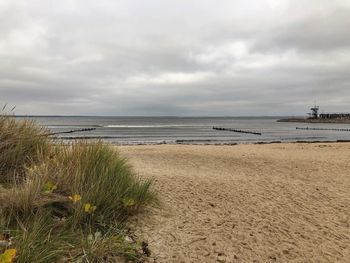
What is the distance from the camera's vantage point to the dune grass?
375 centimetres

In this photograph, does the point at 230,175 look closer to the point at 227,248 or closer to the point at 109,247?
the point at 227,248

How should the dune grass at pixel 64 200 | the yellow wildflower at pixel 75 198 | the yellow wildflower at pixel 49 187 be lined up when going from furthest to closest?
the yellow wildflower at pixel 49 187 → the yellow wildflower at pixel 75 198 → the dune grass at pixel 64 200

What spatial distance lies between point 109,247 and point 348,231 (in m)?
4.09

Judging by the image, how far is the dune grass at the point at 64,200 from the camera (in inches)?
148

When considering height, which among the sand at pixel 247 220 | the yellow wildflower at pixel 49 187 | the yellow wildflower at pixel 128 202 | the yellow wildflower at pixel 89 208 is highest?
the yellow wildflower at pixel 49 187

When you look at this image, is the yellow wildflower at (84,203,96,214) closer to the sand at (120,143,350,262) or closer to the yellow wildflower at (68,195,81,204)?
the yellow wildflower at (68,195,81,204)

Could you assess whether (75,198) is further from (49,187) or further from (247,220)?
(247,220)

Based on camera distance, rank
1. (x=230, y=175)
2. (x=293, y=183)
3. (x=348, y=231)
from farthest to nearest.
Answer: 1. (x=230, y=175)
2. (x=293, y=183)
3. (x=348, y=231)

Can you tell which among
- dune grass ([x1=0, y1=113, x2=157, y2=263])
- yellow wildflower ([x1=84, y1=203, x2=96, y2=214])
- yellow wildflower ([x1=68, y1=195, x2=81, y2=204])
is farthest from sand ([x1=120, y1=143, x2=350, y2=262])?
yellow wildflower ([x1=68, y1=195, x2=81, y2=204])

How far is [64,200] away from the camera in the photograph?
4617 millimetres

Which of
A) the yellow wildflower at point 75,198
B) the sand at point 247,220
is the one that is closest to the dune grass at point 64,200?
the yellow wildflower at point 75,198

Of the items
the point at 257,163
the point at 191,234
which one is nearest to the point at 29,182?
the point at 191,234

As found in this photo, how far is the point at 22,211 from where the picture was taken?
422 cm

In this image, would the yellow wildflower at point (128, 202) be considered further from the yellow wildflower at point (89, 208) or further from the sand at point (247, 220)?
the yellow wildflower at point (89, 208)
